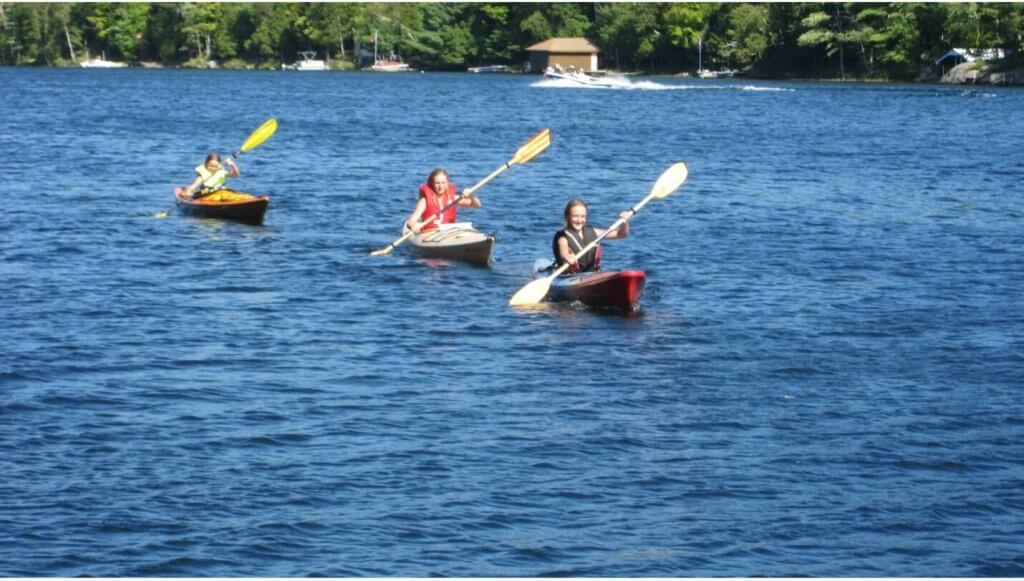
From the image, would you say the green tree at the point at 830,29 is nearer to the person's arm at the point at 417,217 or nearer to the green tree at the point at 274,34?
the green tree at the point at 274,34

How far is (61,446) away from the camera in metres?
12.8

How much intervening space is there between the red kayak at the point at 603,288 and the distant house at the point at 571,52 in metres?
119

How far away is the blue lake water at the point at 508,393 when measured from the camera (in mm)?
10766

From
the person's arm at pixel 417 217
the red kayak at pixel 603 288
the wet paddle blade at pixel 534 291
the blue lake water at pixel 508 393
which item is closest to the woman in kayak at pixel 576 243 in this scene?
the red kayak at pixel 603 288

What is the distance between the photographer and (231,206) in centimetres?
2734

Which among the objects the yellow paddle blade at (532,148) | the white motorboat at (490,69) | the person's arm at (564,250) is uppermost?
the white motorboat at (490,69)

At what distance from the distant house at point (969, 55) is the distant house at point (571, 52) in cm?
4287

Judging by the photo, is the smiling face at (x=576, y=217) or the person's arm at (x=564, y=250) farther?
the person's arm at (x=564, y=250)

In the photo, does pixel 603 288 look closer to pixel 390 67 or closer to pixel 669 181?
pixel 669 181

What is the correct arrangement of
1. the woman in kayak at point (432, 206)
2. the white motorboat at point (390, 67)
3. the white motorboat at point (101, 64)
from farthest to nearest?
the white motorboat at point (101, 64) → the white motorboat at point (390, 67) → the woman in kayak at point (432, 206)

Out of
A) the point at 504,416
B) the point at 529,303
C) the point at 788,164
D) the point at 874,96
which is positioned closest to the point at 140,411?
the point at 504,416

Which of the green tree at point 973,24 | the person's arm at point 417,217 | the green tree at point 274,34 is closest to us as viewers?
the person's arm at point 417,217

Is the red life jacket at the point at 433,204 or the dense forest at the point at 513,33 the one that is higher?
the dense forest at the point at 513,33

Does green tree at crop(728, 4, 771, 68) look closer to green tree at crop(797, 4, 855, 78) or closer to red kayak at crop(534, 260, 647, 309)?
green tree at crop(797, 4, 855, 78)
